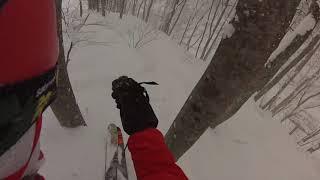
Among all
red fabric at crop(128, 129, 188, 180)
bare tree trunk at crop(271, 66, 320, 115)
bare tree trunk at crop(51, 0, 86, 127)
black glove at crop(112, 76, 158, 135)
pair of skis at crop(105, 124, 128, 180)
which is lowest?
bare tree trunk at crop(271, 66, 320, 115)

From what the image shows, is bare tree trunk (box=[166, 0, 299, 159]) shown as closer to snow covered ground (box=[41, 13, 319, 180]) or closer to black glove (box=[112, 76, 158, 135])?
black glove (box=[112, 76, 158, 135])

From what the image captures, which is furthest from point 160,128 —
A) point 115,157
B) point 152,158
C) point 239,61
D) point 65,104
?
point 152,158

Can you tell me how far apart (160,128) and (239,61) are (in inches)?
112

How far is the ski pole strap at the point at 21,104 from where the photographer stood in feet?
3.04

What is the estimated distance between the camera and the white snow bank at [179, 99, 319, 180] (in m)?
5.20

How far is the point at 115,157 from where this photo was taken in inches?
140

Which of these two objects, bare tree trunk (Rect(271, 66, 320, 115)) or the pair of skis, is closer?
the pair of skis

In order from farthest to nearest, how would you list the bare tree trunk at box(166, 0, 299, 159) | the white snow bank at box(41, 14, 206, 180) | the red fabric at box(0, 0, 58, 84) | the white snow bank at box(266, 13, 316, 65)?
the white snow bank at box(266, 13, 316, 65)
the white snow bank at box(41, 14, 206, 180)
the bare tree trunk at box(166, 0, 299, 159)
the red fabric at box(0, 0, 58, 84)

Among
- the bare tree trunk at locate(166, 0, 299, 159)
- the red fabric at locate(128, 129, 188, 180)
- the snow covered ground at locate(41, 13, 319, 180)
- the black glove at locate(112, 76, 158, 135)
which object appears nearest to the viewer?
the red fabric at locate(128, 129, 188, 180)

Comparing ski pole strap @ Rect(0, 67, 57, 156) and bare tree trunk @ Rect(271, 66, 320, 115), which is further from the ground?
ski pole strap @ Rect(0, 67, 57, 156)

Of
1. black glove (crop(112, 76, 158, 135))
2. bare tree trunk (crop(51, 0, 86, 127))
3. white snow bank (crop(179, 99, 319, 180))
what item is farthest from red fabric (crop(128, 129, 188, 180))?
white snow bank (crop(179, 99, 319, 180))

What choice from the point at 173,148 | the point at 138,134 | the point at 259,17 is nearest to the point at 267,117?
the point at 173,148

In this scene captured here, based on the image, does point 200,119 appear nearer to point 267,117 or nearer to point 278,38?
point 278,38

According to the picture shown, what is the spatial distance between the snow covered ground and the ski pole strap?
94.4 inches
